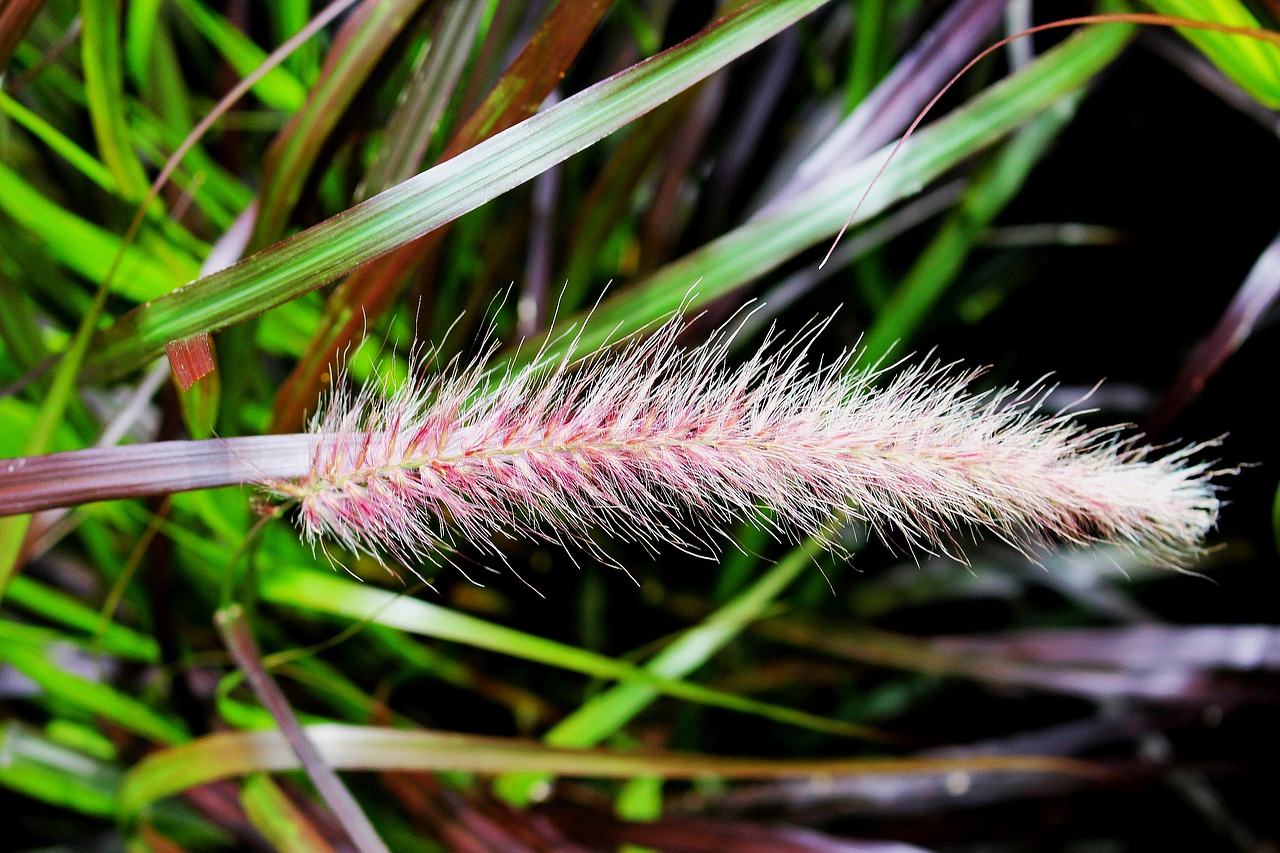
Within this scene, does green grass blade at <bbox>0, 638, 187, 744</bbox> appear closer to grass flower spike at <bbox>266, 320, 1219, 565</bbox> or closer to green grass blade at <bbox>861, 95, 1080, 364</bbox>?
grass flower spike at <bbox>266, 320, 1219, 565</bbox>

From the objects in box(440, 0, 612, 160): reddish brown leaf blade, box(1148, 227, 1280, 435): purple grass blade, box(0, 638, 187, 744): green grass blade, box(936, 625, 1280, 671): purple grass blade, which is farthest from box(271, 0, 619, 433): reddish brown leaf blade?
box(936, 625, 1280, 671): purple grass blade

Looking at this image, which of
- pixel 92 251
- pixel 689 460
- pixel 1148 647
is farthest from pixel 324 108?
pixel 1148 647

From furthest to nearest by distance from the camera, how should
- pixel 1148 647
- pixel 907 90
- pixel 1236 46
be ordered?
pixel 1148 647
pixel 907 90
pixel 1236 46

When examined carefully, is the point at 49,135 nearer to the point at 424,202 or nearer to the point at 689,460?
the point at 424,202

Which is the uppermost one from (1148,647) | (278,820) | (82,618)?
(82,618)

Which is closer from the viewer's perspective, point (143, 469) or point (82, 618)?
point (143, 469)

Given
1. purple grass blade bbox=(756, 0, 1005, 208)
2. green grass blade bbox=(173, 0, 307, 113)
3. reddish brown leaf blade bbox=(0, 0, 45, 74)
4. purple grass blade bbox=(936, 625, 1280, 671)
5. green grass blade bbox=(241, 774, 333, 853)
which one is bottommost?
purple grass blade bbox=(936, 625, 1280, 671)

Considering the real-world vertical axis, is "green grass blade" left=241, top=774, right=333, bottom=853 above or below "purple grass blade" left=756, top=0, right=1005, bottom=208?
below
